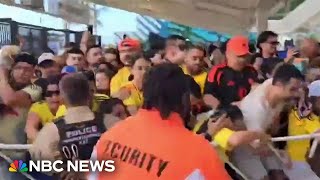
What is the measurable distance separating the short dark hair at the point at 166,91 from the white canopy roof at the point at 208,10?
20304 millimetres

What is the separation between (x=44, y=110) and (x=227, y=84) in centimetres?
150

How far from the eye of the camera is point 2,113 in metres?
5.31

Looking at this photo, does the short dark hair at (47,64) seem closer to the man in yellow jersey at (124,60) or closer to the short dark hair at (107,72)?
the short dark hair at (107,72)

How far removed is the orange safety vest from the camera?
2959 millimetres

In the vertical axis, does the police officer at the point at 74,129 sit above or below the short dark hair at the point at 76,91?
below

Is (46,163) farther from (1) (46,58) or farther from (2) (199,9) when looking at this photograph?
(2) (199,9)

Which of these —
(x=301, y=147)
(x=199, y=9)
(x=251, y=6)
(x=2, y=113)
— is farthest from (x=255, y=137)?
(x=199, y=9)

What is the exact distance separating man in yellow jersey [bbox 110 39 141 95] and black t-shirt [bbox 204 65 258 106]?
2.96 feet

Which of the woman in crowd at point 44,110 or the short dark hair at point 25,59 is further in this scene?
the short dark hair at point 25,59

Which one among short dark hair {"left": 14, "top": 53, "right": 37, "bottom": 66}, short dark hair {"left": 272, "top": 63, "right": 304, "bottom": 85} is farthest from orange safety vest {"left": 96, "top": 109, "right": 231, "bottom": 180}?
short dark hair {"left": 14, "top": 53, "right": 37, "bottom": 66}


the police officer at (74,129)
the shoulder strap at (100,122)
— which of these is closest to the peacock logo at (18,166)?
the police officer at (74,129)

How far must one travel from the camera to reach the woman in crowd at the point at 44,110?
5.18 meters

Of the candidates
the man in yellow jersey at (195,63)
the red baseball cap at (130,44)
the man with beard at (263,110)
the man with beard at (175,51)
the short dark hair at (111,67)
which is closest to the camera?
the man with beard at (263,110)

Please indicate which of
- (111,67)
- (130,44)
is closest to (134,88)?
(111,67)
